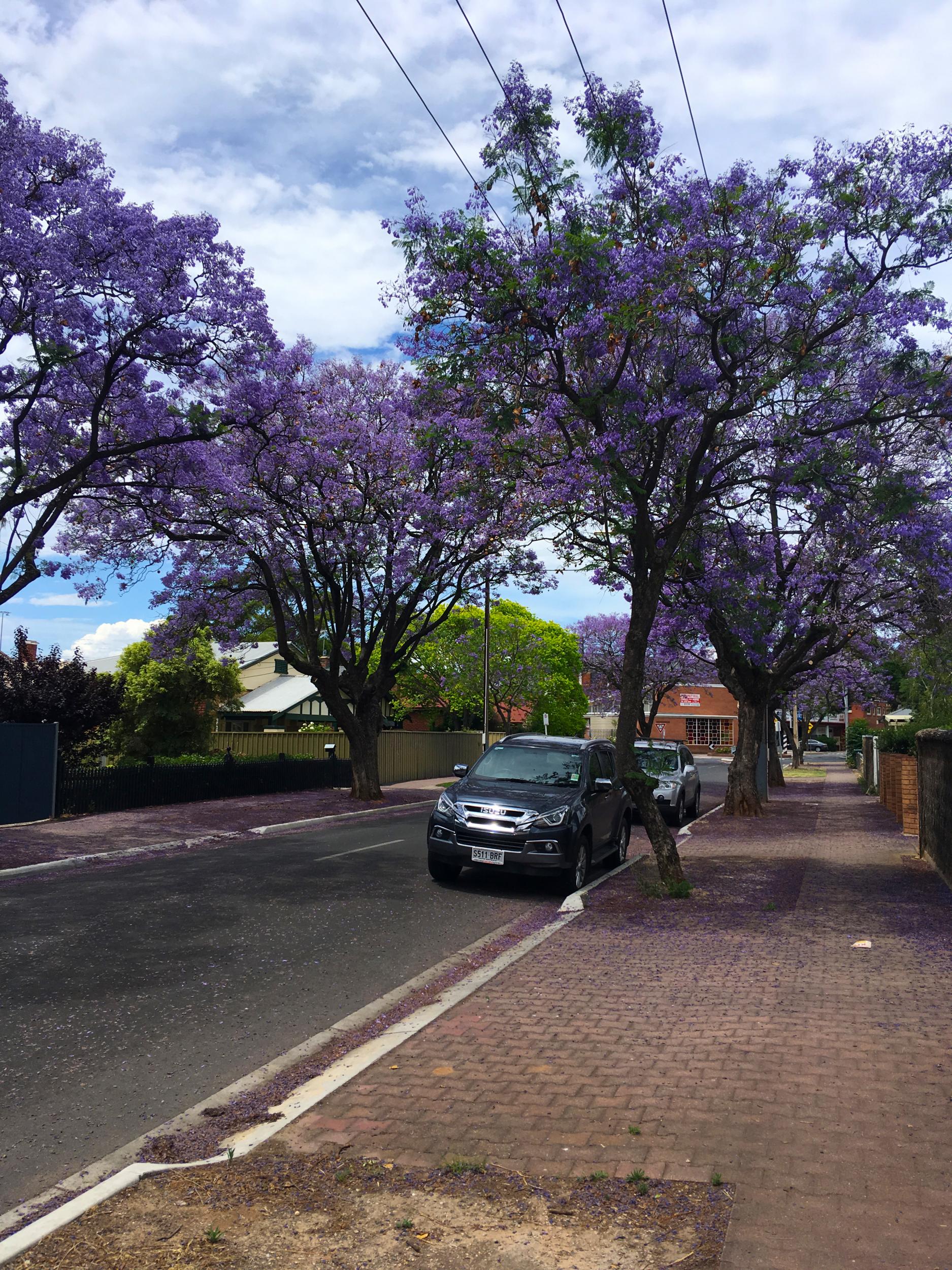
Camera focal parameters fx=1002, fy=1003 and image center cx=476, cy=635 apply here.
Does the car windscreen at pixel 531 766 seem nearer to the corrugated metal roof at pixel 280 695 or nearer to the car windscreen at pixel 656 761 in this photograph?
the car windscreen at pixel 656 761

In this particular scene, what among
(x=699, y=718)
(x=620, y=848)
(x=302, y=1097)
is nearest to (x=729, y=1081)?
(x=302, y=1097)

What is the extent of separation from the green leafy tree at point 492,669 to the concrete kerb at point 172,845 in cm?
2601

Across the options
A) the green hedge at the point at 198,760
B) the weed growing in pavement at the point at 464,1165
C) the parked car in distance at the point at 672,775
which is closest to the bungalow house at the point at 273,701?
the green hedge at the point at 198,760

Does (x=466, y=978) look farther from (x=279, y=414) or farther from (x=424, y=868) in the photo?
(x=279, y=414)

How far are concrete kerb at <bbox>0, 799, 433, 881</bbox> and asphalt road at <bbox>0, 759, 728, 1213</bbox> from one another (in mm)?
570

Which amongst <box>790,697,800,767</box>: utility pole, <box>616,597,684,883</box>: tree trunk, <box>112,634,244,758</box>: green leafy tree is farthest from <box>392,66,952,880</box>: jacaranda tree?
<box>790,697,800,767</box>: utility pole

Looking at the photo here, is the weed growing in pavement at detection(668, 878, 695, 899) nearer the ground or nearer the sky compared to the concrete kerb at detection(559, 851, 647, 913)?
nearer the sky

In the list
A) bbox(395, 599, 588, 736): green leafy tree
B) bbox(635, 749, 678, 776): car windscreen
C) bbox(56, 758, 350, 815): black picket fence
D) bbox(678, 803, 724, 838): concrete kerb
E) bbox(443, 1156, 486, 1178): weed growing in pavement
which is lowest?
bbox(678, 803, 724, 838): concrete kerb

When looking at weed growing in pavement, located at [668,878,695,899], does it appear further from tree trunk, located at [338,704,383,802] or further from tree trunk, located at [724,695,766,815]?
tree trunk, located at [338,704,383,802]

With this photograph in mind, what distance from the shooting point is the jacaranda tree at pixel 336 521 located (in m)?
18.4

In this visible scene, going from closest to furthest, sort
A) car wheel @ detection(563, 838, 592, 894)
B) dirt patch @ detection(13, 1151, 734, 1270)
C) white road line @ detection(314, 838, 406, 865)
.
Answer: dirt patch @ detection(13, 1151, 734, 1270) → car wheel @ detection(563, 838, 592, 894) → white road line @ detection(314, 838, 406, 865)

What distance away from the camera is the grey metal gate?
17938mm

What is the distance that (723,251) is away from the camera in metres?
12.0

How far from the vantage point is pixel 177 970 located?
7672 mm
